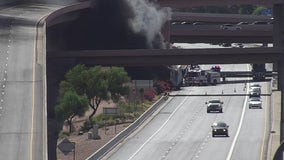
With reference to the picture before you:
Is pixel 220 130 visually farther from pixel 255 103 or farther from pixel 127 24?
pixel 127 24

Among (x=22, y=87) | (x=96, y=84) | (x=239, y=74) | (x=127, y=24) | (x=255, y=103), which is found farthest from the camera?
(x=239, y=74)

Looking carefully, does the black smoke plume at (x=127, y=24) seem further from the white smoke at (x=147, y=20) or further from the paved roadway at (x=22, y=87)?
the paved roadway at (x=22, y=87)

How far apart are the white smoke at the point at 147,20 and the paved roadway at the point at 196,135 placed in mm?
27248

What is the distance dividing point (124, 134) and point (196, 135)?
698 cm

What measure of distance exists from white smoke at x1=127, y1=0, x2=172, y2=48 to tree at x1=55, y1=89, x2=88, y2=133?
57.6m

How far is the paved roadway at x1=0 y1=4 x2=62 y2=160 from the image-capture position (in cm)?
7450

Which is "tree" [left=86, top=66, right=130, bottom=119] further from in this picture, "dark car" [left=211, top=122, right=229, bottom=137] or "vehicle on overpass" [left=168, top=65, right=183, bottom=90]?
"vehicle on overpass" [left=168, top=65, right=183, bottom=90]

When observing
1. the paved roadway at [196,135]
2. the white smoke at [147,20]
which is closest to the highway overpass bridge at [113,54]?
the paved roadway at [196,135]

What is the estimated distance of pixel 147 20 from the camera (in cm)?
16688

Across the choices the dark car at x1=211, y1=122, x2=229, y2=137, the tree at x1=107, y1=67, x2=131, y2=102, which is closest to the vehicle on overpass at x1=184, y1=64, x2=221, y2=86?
the tree at x1=107, y1=67, x2=131, y2=102

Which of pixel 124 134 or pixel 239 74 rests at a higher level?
pixel 239 74

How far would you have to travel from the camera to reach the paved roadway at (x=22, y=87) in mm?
74500

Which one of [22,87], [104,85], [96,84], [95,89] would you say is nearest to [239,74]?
[104,85]

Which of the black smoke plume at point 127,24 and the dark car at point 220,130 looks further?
the black smoke plume at point 127,24
